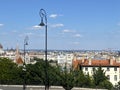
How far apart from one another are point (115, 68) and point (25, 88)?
72598mm

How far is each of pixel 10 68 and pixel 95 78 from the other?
17189 millimetres

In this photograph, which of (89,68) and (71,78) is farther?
(89,68)

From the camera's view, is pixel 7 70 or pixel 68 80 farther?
pixel 7 70

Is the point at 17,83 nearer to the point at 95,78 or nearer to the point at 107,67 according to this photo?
the point at 95,78

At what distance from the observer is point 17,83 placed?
1517 inches

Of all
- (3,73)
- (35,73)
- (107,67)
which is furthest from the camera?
(107,67)

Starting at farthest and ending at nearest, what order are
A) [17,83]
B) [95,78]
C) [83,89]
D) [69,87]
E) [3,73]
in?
[3,73] < [95,78] < [17,83] < [83,89] < [69,87]

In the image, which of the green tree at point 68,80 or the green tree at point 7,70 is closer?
the green tree at point 68,80

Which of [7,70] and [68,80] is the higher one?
[68,80]

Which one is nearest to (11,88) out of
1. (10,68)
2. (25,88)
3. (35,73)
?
(25,88)

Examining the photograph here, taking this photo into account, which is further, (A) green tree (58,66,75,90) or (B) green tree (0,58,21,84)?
(B) green tree (0,58,21,84)

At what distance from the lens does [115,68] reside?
104188mm

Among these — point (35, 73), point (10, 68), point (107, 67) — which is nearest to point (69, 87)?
point (35, 73)

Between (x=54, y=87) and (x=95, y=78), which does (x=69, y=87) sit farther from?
(x=95, y=78)
